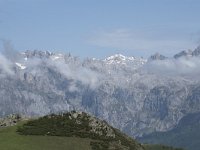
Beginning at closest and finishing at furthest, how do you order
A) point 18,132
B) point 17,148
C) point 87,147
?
point 17,148 < point 87,147 < point 18,132

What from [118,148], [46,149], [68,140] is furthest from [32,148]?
[118,148]

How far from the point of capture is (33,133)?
19850 centimetres

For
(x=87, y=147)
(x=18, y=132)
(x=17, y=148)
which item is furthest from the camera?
(x=18, y=132)

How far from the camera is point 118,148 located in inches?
7771

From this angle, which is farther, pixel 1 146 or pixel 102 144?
pixel 102 144

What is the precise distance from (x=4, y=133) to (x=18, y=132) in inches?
212

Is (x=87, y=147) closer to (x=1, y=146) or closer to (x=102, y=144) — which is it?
(x=102, y=144)

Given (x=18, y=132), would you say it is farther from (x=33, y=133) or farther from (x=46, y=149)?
(x=46, y=149)

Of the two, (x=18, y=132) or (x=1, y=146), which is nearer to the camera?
(x=1, y=146)

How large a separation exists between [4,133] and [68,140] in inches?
1006

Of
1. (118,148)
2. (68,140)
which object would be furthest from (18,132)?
(118,148)

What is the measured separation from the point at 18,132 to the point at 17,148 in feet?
86.2

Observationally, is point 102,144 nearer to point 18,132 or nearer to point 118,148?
point 118,148

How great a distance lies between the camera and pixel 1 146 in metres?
174
